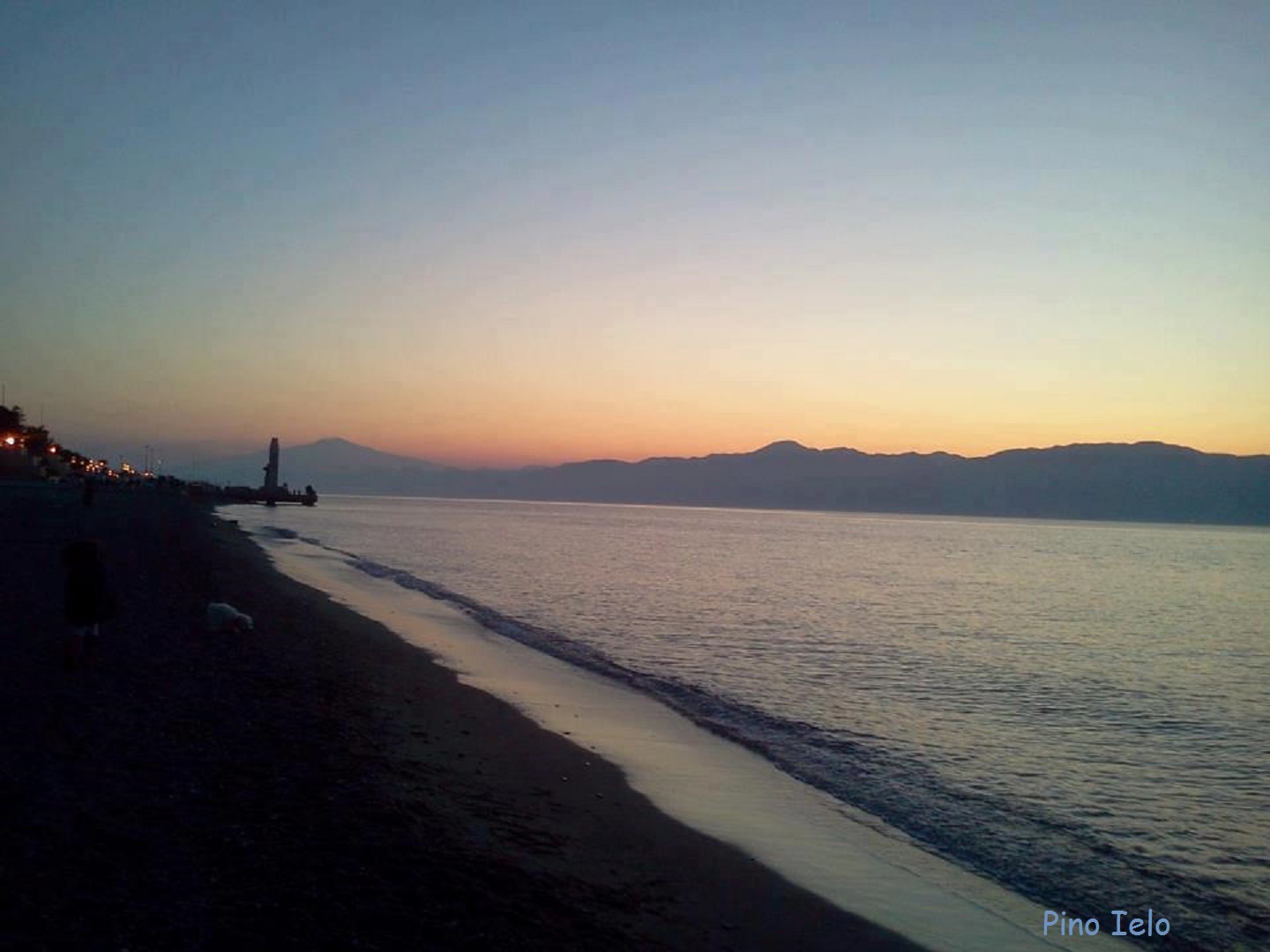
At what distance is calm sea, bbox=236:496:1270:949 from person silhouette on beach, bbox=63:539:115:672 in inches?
380

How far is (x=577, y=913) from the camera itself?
743 cm

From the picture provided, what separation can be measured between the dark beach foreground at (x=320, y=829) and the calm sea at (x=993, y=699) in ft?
12.0

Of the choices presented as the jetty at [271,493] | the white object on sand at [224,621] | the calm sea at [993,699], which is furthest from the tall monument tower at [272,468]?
the white object on sand at [224,621]

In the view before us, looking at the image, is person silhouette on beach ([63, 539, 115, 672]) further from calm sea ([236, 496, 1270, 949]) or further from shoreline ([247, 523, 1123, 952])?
calm sea ([236, 496, 1270, 949])

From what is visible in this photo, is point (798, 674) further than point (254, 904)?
Yes

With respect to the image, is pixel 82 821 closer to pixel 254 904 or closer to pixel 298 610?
pixel 254 904

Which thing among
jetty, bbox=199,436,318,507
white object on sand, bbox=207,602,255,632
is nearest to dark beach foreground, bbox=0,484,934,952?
white object on sand, bbox=207,602,255,632

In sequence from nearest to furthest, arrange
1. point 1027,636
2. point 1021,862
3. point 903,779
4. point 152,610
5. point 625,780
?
point 1021,862, point 625,780, point 903,779, point 152,610, point 1027,636

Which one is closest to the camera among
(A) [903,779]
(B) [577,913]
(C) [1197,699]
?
(B) [577,913]

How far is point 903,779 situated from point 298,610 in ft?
55.7

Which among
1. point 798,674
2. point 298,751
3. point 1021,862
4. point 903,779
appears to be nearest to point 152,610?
point 298,751

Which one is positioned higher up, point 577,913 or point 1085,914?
point 577,913

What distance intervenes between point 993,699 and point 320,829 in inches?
640

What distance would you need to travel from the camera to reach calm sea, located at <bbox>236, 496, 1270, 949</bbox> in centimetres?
1088
